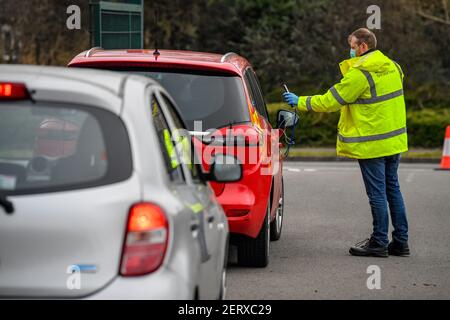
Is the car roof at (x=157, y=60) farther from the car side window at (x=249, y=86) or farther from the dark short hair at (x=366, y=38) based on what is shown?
the dark short hair at (x=366, y=38)

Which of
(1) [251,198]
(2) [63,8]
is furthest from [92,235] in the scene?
(2) [63,8]

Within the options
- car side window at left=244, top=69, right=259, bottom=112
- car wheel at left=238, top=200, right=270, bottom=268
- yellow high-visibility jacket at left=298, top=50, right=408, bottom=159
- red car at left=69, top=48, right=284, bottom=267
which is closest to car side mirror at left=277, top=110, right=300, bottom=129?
yellow high-visibility jacket at left=298, top=50, right=408, bottom=159

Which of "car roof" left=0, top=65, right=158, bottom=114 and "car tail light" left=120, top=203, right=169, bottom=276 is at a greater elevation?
"car roof" left=0, top=65, right=158, bottom=114

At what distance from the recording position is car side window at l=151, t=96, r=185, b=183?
207 inches

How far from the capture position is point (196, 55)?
364 inches

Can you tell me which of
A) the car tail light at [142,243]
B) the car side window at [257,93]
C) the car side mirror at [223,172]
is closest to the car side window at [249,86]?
the car side window at [257,93]

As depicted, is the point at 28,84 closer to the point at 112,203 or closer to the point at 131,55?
the point at 112,203

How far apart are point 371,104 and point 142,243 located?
5.72 m

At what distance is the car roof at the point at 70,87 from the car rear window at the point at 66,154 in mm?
33

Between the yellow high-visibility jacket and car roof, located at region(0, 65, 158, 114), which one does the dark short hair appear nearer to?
the yellow high-visibility jacket

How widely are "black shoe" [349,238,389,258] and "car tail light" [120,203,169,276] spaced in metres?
5.72

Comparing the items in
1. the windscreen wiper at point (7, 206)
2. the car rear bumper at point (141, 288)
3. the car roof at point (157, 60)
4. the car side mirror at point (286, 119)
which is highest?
the car roof at point (157, 60)

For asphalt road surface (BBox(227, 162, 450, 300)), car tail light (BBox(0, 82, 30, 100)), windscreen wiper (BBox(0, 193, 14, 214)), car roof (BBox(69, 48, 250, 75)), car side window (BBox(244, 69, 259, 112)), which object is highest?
car tail light (BBox(0, 82, 30, 100))

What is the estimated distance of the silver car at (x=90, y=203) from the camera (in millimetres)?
4602
